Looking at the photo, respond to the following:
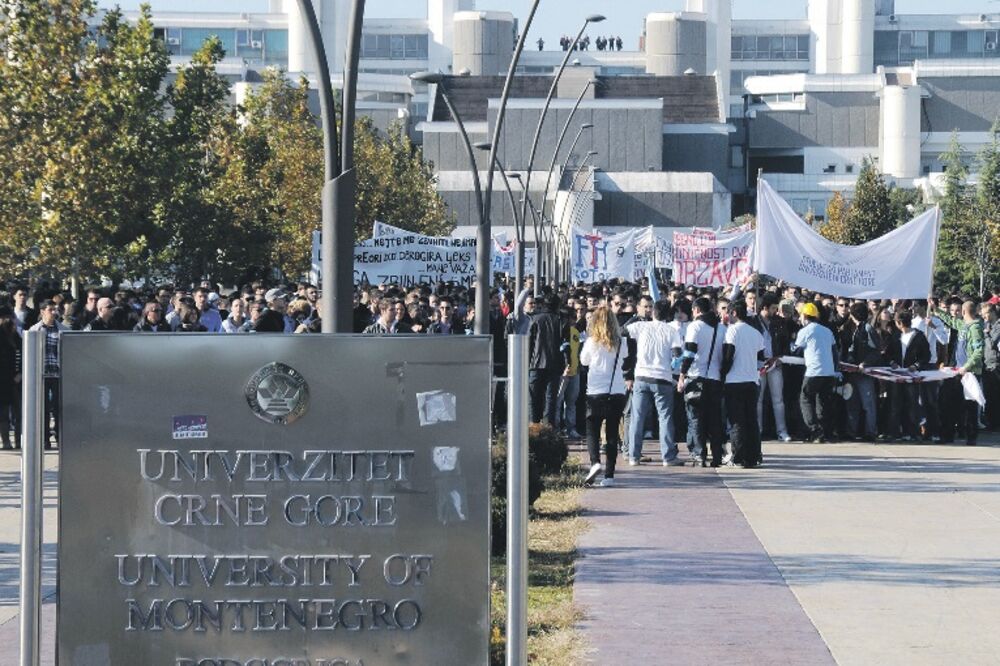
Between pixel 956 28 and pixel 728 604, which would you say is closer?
pixel 728 604

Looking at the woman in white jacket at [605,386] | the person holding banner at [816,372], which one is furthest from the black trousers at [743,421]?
the person holding banner at [816,372]

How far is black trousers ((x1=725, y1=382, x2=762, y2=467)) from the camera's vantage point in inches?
710

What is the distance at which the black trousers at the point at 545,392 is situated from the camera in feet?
68.0

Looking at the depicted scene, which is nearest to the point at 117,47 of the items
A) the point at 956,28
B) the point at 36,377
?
the point at 36,377

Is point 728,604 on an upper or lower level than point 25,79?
lower

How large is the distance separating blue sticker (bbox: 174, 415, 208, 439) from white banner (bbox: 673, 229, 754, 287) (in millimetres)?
33164

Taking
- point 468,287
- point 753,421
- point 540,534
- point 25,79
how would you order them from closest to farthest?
1. point 540,534
2. point 753,421
3. point 25,79
4. point 468,287

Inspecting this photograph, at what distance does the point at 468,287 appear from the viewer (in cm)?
4091

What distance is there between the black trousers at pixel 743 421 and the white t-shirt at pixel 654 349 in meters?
0.68

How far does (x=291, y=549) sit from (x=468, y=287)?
3551 cm

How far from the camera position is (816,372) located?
67.6ft

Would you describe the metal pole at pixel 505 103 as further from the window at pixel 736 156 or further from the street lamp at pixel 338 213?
the window at pixel 736 156

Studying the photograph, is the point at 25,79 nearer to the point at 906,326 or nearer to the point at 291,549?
the point at 906,326

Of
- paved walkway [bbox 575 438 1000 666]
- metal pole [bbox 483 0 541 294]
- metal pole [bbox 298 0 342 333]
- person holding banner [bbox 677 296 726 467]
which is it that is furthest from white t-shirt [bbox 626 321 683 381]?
metal pole [bbox 483 0 541 294]
